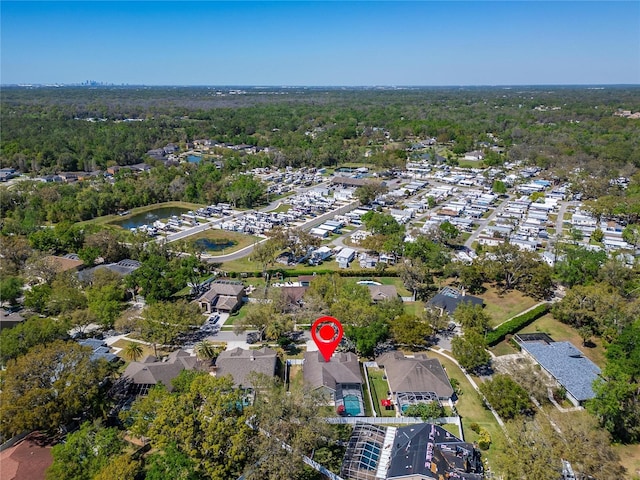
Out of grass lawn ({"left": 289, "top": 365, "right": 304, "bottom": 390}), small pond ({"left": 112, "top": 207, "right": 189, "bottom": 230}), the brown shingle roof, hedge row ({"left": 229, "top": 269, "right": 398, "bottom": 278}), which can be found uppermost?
the brown shingle roof

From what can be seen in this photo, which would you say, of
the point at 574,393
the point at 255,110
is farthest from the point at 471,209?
the point at 255,110

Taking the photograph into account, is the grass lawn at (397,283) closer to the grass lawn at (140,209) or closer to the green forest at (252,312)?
the green forest at (252,312)

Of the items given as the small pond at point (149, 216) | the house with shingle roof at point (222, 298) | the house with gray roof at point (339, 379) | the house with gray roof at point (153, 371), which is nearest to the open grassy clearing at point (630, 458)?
the house with gray roof at point (339, 379)

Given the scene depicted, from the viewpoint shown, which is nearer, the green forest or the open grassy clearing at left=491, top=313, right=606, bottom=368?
the green forest

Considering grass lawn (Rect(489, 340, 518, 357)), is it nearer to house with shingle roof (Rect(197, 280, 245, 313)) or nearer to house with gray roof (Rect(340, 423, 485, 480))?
house with gray roof (Rect(340, 423, 485, 480))

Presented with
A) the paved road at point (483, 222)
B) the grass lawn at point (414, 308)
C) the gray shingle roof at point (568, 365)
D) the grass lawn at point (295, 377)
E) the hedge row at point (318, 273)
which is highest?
the gray shingle roof at point (568, 365)

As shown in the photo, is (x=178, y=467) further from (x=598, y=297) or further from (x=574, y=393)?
(x=598, y=297)

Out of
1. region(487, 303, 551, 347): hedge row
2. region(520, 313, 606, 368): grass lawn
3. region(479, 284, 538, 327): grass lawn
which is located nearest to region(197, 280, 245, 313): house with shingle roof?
region(487, 303, 551, 347): hedge row
